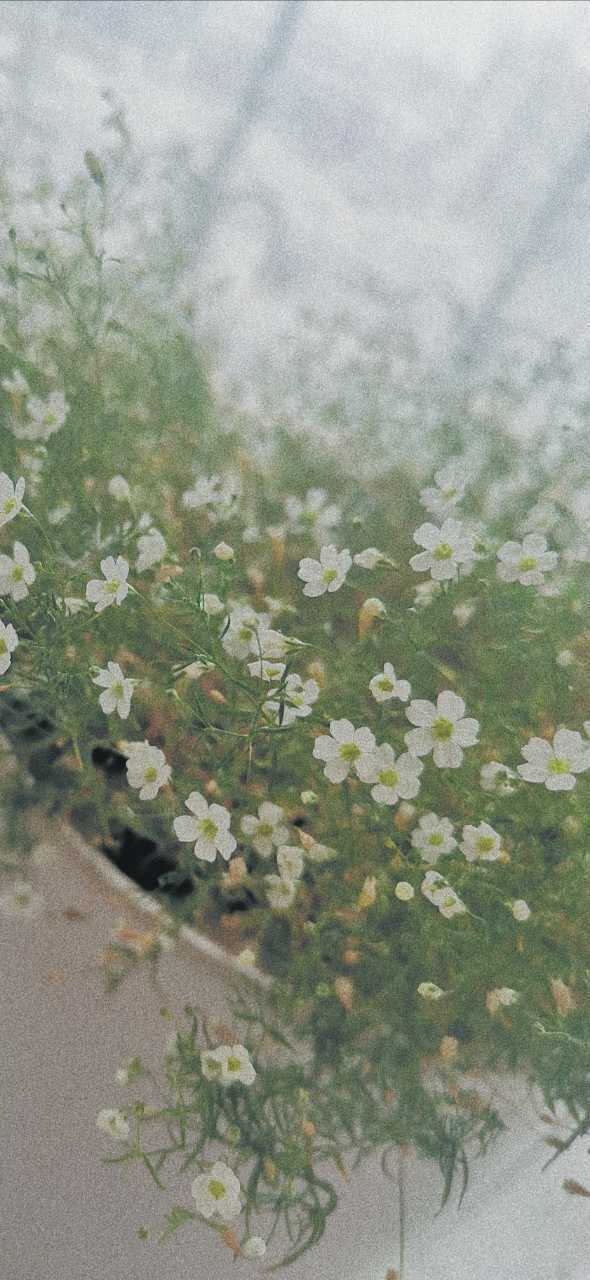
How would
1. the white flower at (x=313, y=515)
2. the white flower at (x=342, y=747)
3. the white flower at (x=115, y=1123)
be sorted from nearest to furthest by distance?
the white flower at (x=342, y=747) → the white flower at (x=115, y=1123) → the white flower at (x=313, y=515)

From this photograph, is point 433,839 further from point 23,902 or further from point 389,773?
point 23,902

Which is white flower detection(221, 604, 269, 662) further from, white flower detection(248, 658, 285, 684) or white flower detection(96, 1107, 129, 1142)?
white flower detection(96, 1107, 129, 1142)

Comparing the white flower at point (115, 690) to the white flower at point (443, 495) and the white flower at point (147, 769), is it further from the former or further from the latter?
the white flower at point (443, 495)

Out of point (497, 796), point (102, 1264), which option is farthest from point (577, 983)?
point (102, 1264)

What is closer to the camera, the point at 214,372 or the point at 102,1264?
the point at 102,1264

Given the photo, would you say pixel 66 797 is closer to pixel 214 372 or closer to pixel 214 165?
pixel 214 372

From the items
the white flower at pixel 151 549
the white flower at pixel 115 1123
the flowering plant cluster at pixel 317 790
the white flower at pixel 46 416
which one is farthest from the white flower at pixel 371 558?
the white flower at pixel 115 1123
